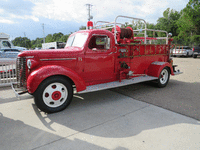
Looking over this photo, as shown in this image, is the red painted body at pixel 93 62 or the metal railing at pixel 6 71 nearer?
the red painted body at pixel 93 62

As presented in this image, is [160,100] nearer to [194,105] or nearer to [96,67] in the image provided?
[194,105]

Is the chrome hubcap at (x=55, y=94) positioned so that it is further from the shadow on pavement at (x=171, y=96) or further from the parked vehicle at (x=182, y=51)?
the parked vehicle at (x=182, y=51)

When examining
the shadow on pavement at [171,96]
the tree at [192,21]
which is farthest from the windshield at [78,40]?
the tree at [192,21]

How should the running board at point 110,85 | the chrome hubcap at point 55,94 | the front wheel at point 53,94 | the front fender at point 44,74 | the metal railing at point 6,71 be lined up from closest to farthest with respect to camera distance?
the front fender at point 44,74 → the front wheel at point 53,94 → the chrome hubcap at point 55,94 → the running board at point 110,85 → the metal railing at point 6,71

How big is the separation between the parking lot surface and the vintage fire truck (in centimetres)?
40

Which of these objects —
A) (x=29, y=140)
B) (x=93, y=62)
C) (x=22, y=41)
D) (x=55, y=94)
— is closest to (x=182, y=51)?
(x=93, y=62)

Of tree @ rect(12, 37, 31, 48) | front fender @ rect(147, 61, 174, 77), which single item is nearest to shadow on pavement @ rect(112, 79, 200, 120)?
front fender @ rect(147, 61, 174, 77)

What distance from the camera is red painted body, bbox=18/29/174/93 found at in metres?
3.51

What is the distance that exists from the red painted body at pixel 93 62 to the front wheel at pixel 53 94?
13cm

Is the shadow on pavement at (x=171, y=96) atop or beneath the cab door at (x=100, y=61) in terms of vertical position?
beneath

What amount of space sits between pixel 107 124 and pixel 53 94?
1448 mm

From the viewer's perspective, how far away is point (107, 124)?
10.2 ft

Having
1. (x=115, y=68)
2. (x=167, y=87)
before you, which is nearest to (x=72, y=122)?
(x=115, y=68)

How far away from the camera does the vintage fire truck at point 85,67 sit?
3.48 meters
